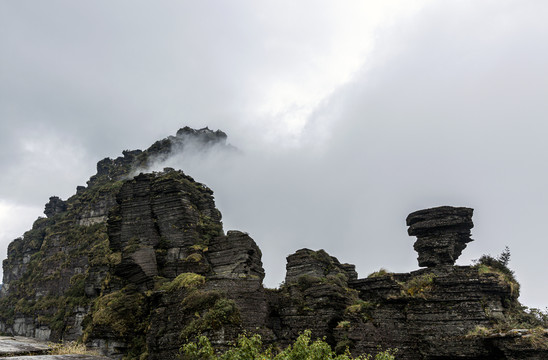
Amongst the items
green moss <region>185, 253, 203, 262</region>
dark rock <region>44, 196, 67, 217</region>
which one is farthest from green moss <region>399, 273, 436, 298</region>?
dark rock <region>44, 196, 67, 217</region>

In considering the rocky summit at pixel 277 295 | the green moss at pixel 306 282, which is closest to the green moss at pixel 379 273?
the rocky summit at pixel 277 295

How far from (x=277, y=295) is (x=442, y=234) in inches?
558

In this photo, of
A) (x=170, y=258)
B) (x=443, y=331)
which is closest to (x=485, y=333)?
(x=443, y=331)

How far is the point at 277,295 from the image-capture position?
2923 centimetres

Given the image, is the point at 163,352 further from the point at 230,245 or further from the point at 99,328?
the point at 230,245

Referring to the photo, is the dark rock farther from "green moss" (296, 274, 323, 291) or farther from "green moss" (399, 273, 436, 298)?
"green moss" (399, 273, 436, 298)

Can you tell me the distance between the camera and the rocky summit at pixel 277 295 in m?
20.3

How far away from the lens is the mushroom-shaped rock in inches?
961

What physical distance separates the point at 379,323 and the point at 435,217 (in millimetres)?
8751

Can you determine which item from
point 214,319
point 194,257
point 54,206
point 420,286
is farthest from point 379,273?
point 54,206

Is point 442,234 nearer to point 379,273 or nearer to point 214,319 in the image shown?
point 379,273

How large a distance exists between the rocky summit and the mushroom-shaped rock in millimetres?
73

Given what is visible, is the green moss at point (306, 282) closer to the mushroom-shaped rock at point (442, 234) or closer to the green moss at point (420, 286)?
the green moss at point (420, 286)

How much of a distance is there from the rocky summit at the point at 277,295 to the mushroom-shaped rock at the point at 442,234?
73 mm
